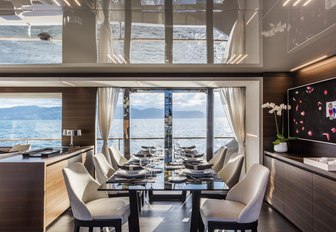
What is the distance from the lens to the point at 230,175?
12.0 feet

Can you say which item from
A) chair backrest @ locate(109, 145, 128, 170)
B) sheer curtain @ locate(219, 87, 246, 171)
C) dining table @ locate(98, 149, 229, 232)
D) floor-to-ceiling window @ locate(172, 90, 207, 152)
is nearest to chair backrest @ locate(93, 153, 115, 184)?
dining table @ locate(98, 149, 229, 232)

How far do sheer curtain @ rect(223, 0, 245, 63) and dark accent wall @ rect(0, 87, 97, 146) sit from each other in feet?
11.7

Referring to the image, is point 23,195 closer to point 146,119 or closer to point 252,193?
point 252,193

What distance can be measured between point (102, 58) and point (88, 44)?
0.47 m

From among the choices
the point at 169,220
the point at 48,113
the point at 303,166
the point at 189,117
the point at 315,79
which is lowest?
the point at 169,220

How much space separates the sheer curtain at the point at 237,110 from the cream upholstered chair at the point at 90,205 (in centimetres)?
375

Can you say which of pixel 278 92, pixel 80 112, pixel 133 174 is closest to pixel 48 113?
pixel 80 112

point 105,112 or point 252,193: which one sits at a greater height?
point 105,112

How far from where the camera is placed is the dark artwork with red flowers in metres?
3.49

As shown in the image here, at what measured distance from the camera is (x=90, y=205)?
9.26 ft

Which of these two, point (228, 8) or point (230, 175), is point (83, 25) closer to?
point (228, 8)

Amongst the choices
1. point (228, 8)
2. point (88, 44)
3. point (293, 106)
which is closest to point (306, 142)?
point (293, 106)

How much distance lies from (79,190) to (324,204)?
2.71 metres

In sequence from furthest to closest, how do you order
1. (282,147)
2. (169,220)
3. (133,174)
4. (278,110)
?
(278,110) < (282,147) < (169,220) < (133,174)
